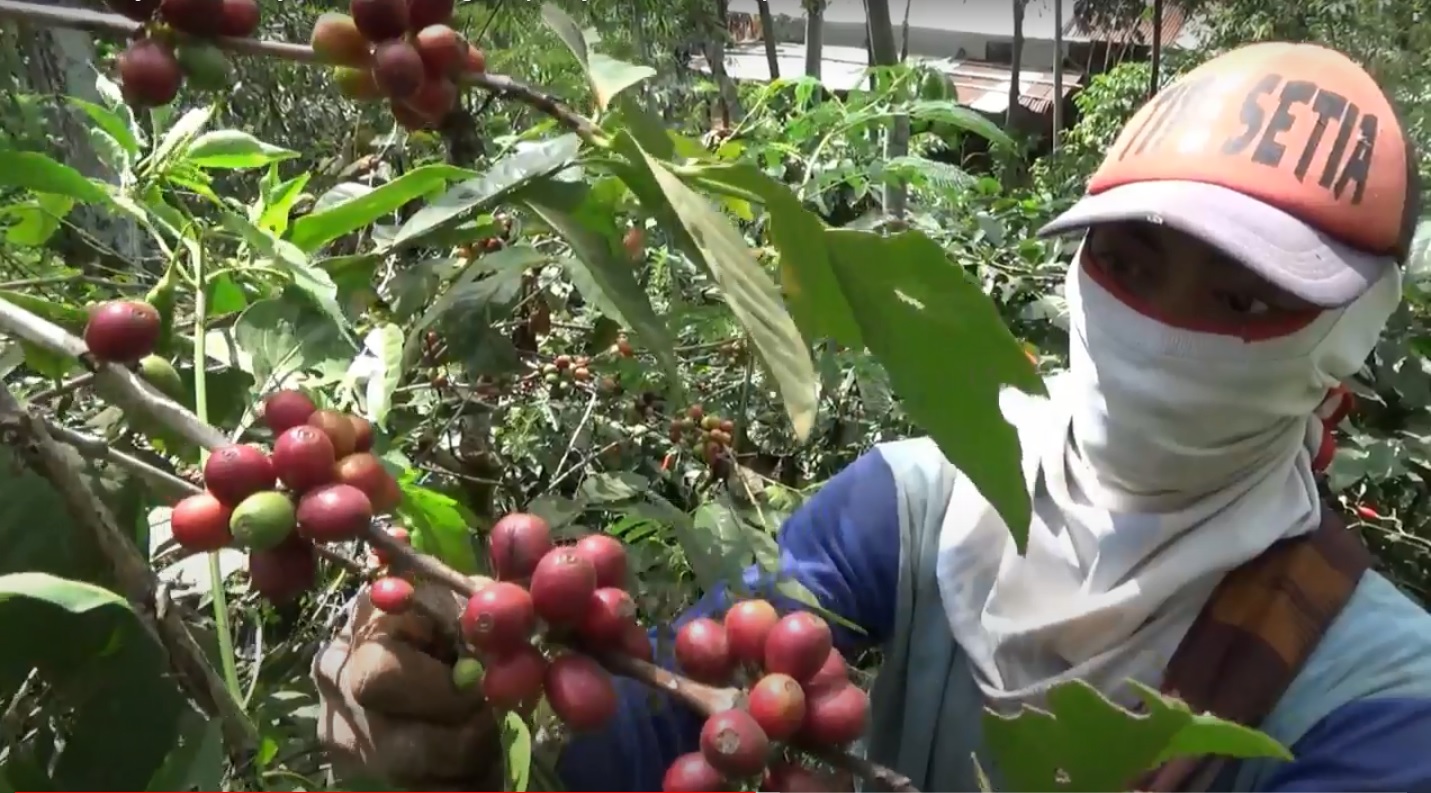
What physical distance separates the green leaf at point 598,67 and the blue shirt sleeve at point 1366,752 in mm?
487

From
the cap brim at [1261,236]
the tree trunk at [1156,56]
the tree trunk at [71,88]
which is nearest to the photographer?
the cap brim at [1261,236]

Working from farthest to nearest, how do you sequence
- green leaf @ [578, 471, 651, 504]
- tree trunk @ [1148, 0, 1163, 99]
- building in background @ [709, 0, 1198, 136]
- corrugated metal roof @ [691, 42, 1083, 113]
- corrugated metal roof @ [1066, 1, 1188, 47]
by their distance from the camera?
corrugated metal roof @ [691, 42, 1083, 113] → building in background @ [709, 0, 1198, 136] → corrugated metal roof @ [1066, 1, 1188, 47] → tree trunk @ [1148, 0, 1163, 99] → green leaf @ [578, 471, 651, 504]

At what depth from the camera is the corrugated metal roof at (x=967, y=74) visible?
6.82 metres

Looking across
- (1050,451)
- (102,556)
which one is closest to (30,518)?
(102,556)

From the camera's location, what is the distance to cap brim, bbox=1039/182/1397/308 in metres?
0.62

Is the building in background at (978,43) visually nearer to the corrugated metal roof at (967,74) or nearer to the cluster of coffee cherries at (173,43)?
the corrugated metal roof at (967,74)

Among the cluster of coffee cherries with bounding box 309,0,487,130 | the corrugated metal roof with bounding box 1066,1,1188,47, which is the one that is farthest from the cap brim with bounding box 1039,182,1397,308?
the corrugated metal roof with bounding box 1066,1,1188,47

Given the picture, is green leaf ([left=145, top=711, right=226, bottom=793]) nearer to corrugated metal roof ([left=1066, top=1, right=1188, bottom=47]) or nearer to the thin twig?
the thin twig

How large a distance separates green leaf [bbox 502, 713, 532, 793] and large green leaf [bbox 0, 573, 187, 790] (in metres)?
0.13

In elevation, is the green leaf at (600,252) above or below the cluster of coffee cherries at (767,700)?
above

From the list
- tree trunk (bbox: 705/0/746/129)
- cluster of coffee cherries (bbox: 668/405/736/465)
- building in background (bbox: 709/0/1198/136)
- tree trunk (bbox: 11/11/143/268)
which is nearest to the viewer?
cluster of coffee cherries (bbox: 668/405/736/465)

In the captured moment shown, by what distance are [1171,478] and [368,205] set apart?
529 millimetres

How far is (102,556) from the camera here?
16.6 inches

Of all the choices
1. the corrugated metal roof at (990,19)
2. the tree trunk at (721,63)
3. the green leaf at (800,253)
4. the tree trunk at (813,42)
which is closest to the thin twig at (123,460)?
the green leaf at (800,253)
